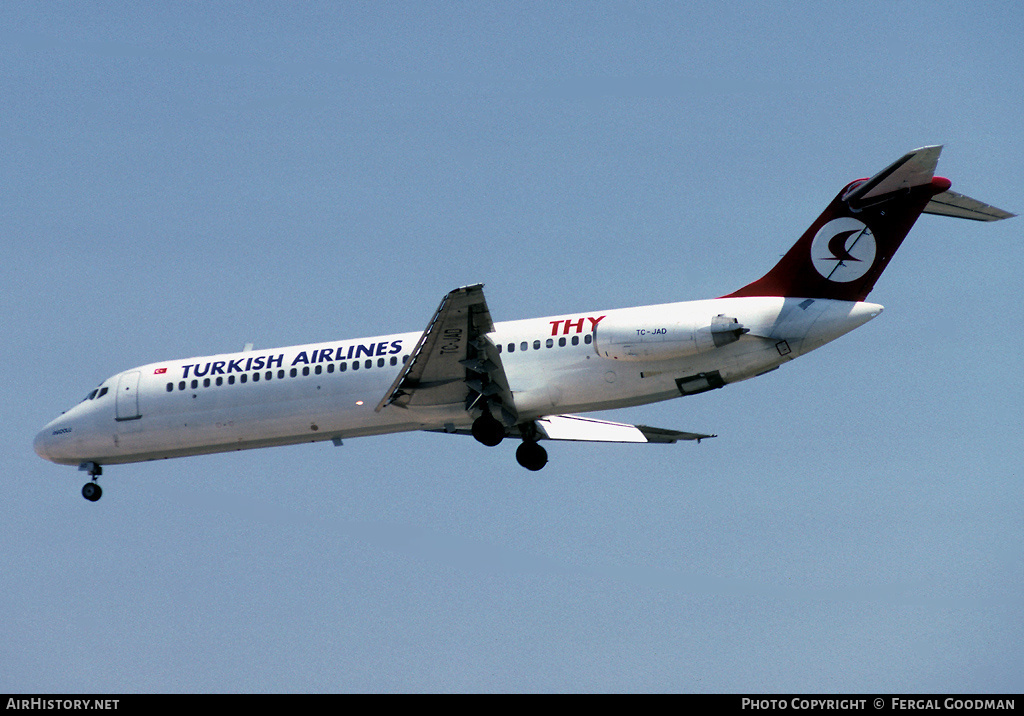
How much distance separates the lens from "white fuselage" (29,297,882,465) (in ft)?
84.4

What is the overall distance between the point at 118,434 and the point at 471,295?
10243 millimetres

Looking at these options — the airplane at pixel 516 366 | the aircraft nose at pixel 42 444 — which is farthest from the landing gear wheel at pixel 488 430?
the aircraft nose at pixel 42 444

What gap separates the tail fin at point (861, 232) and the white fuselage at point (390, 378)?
48cm

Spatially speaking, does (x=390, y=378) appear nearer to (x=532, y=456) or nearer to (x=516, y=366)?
(x=516, y=366)

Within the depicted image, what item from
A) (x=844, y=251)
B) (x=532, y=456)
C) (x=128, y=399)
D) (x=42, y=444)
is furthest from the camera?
(x=42, y=444)

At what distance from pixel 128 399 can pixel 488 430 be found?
887 cm

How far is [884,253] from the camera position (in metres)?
26.0

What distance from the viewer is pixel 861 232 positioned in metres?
26.1

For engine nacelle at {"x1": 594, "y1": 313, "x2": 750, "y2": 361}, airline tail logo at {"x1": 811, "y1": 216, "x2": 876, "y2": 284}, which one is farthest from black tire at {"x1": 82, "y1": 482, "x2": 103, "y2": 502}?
airline tail logo at {"x1": 811, "y1": 216, "x2": 876, "y2": 284}

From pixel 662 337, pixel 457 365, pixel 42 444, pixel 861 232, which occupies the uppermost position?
pixel 42 444

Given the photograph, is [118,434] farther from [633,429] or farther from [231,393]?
[633,429]

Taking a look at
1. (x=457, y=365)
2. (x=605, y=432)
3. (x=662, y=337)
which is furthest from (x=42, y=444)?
(x=662, y=337)
